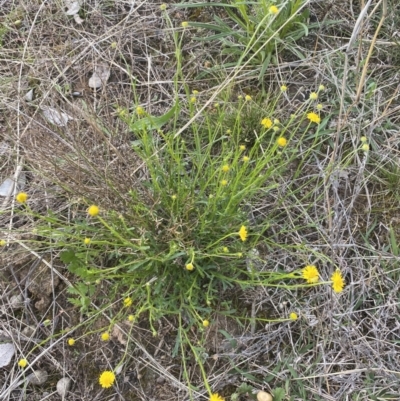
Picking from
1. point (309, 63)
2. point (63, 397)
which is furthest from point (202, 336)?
point (309, 63)

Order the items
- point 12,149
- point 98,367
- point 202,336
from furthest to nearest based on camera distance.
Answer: point 12,149 < point 98,367 < point 202,336

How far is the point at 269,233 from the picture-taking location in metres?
1.46

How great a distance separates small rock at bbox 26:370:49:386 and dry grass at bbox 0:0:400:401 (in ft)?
0.06

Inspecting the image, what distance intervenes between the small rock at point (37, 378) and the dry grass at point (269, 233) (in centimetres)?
2

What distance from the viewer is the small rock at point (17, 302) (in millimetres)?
1443

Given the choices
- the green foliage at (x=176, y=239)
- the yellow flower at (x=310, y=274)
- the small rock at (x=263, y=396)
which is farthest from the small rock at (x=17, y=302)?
the yellow flower at (x=310, y=274)

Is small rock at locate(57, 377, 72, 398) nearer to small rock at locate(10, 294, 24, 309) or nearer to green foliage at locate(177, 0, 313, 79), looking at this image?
small rock at locate(10, 294, 24, 309)

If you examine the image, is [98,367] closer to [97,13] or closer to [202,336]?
[202,336]

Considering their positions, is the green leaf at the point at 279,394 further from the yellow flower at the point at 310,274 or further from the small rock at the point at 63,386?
the small rock at the point at 63,386

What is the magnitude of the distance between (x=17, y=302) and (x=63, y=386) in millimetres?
282

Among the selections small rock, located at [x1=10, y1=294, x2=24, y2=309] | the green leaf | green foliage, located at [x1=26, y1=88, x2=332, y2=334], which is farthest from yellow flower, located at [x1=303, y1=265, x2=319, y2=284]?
small rock, located at [x1=10, y1=294, x2=24, y2=309]

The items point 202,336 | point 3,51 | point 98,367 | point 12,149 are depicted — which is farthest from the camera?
point 3,51

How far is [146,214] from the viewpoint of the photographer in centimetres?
128

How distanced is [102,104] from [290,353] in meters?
0.98
